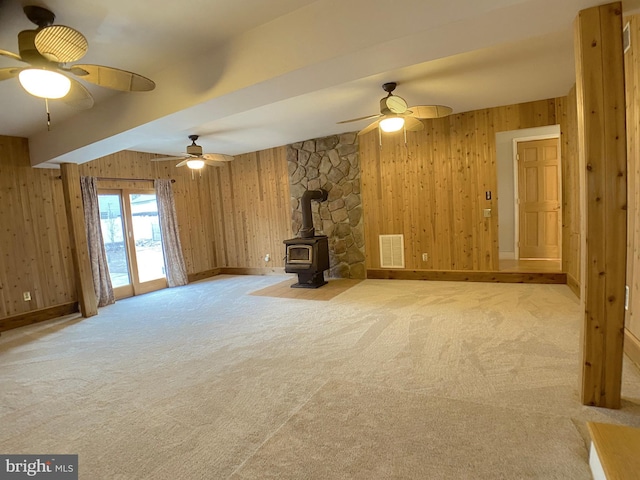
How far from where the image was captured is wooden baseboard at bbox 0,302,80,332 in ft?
14.5

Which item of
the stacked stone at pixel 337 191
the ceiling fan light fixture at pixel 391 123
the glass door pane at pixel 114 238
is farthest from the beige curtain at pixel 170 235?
the ceiling fan light fixture at pixel 391 123

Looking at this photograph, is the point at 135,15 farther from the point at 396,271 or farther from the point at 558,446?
the point at 396,271

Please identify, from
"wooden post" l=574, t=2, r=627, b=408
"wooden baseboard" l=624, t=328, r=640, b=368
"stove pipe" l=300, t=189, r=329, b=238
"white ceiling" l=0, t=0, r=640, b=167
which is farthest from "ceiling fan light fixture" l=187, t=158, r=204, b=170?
"wooden baseboard" l=624, t=328, r=640, b=368

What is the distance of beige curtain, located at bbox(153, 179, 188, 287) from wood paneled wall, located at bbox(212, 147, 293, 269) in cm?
119

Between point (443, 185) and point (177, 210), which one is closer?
point (443, 185)

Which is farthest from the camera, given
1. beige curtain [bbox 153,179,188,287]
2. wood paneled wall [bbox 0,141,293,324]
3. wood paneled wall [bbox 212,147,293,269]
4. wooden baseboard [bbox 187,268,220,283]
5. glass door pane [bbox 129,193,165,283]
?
wooden baseboard [bbox 187,268,220,283]

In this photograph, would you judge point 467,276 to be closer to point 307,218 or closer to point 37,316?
point 307,218

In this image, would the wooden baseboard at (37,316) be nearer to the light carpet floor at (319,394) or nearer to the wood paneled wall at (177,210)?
the wood paneled wall at (177,210)

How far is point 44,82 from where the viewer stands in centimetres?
210

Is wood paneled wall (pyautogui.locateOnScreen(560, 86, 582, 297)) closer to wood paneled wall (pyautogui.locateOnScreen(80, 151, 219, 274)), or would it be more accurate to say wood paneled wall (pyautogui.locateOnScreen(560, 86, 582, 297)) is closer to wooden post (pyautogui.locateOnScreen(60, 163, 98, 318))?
wood paneled wall (pyautogui.locateOnScreen(80, 151, 219, 274))

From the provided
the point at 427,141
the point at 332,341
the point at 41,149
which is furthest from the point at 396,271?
the point at 41,149

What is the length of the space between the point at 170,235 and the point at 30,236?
2125mm

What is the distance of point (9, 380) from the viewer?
288 cm

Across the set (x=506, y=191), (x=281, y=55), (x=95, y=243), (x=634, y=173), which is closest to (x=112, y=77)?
(x=281, y=55)
